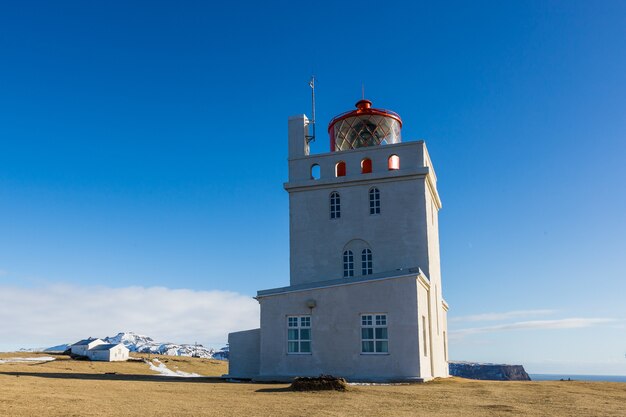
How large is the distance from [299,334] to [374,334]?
10.5 ft

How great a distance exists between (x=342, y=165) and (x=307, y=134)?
2.96m

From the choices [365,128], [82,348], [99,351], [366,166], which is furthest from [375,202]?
[82,348]

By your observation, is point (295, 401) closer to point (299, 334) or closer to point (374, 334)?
point (374, 334)

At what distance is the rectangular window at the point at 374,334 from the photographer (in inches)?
899

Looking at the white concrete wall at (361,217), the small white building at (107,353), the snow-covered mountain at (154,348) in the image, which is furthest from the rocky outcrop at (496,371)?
the white concrete wall at (361,217)

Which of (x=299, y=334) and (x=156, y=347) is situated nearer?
(x=299, y=334)

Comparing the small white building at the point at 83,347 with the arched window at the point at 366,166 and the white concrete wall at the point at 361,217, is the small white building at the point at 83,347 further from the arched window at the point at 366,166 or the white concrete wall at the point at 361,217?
the arched window at the point at 366,166

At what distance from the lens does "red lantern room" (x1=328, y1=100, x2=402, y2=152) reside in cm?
3048

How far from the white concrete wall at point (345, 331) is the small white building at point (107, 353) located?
3607 cm

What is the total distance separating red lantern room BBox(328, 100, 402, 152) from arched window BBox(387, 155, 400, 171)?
179 cm

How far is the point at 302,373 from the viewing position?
23562 millimetres

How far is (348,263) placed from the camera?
92.0ft

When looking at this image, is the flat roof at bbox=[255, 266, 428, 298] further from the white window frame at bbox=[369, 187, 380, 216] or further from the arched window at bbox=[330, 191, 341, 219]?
the arched window at bbox=[330, 191, 341, 219]

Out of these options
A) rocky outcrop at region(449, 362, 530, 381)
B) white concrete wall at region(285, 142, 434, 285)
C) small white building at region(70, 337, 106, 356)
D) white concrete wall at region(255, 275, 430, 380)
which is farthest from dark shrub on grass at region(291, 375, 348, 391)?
rocky outcrop at region(449, 362, 530, 381)
